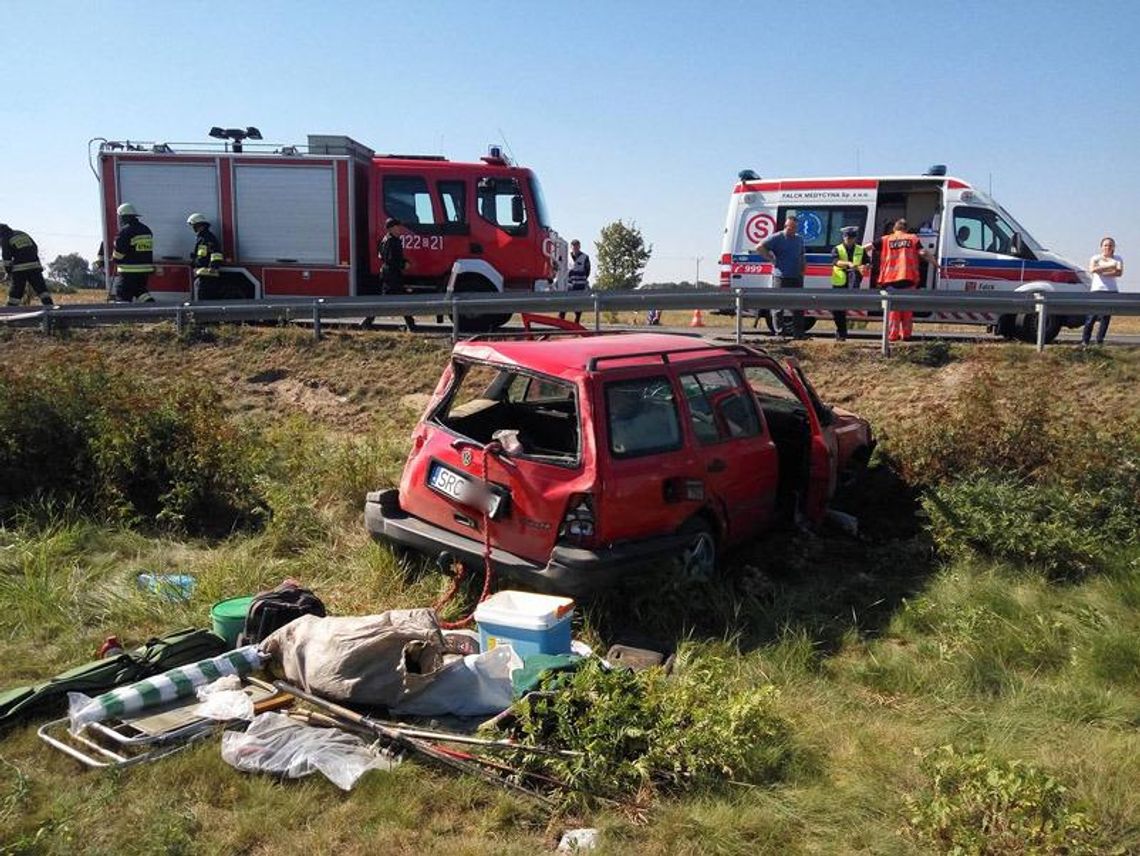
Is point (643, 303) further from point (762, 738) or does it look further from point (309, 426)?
point (762, 738)

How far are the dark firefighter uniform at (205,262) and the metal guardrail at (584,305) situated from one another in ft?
6.88

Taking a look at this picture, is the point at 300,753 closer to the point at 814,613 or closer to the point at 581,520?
the point at 581,520

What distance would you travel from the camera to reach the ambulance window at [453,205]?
50.6ft

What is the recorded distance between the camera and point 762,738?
4.36 meters

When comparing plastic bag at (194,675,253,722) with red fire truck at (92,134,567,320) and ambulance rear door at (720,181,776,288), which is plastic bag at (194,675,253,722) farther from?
ambulance rear door at (720,181,776,288)

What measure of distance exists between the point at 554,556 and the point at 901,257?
978 centimetres

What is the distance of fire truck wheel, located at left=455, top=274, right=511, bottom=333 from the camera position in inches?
576

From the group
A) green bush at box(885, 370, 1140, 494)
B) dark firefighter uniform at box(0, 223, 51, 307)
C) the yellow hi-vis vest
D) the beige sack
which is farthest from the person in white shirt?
dark firefighter uniform at box(0, 223, 51, 307)

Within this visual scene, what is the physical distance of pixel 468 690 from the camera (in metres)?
4.81

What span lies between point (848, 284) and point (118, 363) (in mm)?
10643

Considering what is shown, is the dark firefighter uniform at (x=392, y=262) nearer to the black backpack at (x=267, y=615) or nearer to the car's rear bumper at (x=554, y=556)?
the car's rear bumper at (x=554, y=556)

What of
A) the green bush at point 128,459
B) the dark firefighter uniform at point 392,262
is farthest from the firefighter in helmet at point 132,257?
the green bush at point 128,459

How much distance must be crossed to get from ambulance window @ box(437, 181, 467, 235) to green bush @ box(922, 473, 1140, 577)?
10.1 metres

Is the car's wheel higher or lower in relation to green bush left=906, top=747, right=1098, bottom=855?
higher
